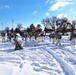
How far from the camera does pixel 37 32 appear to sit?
42938mm

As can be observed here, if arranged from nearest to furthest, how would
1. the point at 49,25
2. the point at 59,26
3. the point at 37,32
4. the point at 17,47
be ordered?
1. the point at 17,47
2. the point at 59,26
3. the point at 49,25
4. the point at 37,32

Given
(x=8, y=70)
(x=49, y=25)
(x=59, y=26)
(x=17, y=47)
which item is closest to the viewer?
(x=8, y=70)

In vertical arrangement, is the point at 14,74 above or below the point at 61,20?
below

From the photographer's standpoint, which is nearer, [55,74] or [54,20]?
[55,74]

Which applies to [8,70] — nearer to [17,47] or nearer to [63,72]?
[63,72]

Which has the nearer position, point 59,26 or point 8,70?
point 8,70

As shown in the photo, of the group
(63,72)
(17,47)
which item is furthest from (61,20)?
(63,72)

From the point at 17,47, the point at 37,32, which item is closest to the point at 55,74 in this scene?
the point at 17,47

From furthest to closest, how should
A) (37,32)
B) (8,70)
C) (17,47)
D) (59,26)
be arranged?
1. (37,32)
2. (59,26)
3. (17,47)
4. (8,70)

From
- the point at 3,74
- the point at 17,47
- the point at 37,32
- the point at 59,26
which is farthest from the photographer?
the point at 37,32

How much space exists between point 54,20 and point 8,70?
26.3 metres

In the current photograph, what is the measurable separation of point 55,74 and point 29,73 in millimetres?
1236

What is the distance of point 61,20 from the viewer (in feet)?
106

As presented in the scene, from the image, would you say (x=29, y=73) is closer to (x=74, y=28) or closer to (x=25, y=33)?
(x=74, y=28)
